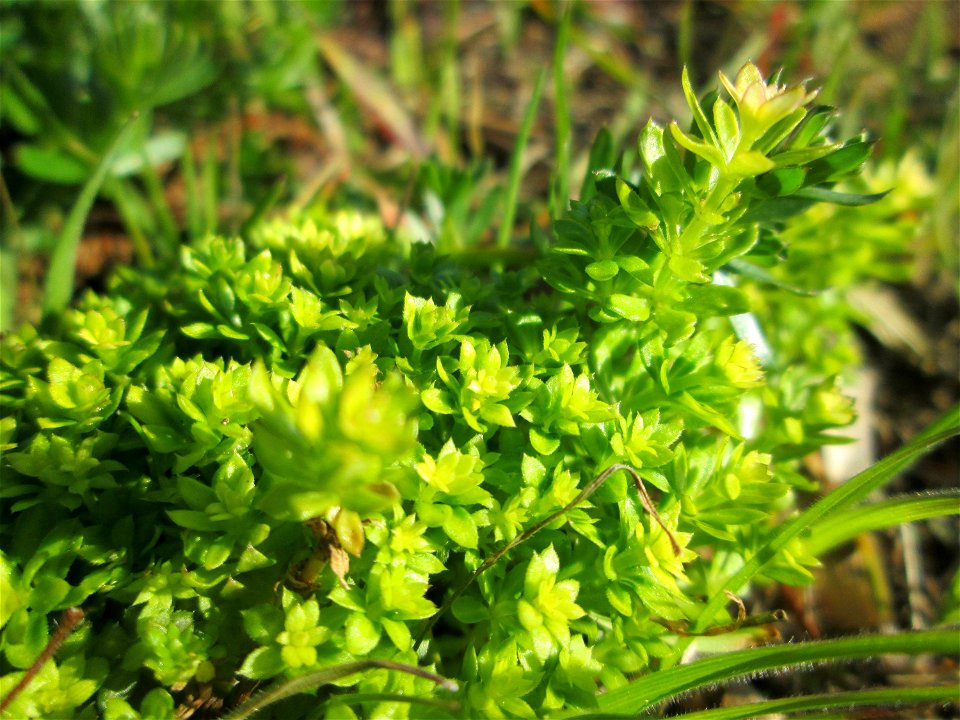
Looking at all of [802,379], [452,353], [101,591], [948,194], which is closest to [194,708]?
[101,591]

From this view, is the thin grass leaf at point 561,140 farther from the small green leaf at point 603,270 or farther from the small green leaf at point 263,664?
the small green leaf at point 263,664

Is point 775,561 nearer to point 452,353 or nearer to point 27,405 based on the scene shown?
point 452,353

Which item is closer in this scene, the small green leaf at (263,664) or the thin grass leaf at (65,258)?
the small green leaf at (263,664)

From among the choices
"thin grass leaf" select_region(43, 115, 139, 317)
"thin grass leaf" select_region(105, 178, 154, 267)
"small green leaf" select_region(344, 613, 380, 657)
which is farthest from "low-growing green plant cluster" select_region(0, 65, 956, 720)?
"thin grass leaf" select_region(105, 178, 154, 267)

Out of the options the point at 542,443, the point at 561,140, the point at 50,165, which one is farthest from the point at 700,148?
the point at 50,165

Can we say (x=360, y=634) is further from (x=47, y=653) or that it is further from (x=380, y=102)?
(x=380, y=102)

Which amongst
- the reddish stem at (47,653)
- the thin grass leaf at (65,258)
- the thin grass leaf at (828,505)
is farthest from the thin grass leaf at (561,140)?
the reddish stem at (47,653)
